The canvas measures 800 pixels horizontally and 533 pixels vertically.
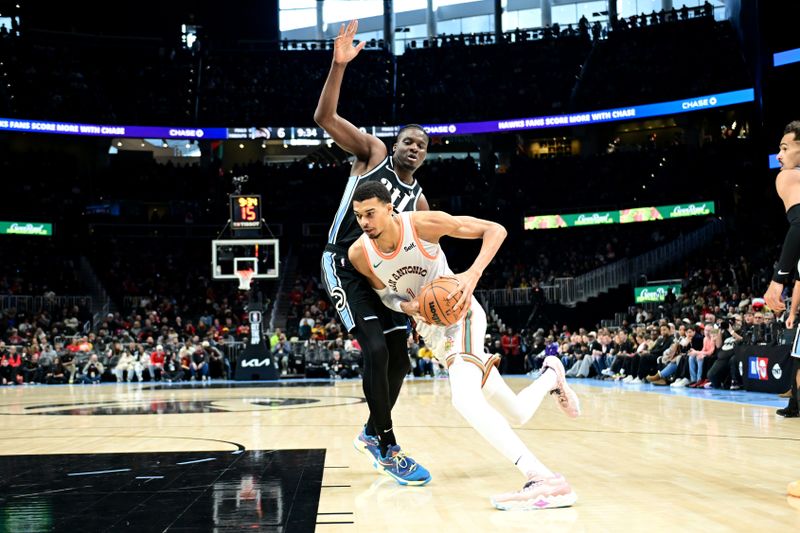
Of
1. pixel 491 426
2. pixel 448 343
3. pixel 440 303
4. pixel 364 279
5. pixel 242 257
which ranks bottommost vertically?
pixel 491 426

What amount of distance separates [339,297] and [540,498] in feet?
6.01

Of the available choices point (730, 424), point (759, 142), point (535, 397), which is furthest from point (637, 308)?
point (535, 397)

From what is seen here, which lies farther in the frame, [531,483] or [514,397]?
[514,397]

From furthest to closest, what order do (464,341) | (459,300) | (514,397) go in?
(514,397) → (464,341) → (459,300)

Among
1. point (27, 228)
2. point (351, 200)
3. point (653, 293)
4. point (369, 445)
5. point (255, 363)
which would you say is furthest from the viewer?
point (27, 228)

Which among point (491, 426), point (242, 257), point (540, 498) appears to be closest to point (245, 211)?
point (242, 257)

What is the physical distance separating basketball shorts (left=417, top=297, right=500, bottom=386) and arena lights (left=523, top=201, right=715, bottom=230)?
2628 centimetres

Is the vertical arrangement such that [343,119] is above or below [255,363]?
above

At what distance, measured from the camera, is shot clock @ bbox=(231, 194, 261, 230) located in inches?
792

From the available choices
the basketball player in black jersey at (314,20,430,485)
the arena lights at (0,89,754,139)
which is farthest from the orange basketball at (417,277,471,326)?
the arena lights at (0,89,754,139)

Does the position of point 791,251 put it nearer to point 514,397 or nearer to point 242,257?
point 514,397

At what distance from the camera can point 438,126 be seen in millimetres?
34250

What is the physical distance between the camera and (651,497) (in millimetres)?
4062

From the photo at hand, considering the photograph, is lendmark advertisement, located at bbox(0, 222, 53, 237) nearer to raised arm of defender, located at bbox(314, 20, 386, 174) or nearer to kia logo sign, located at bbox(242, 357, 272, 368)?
kia logo sign, located at bbox(242, 357, 272, 368)
